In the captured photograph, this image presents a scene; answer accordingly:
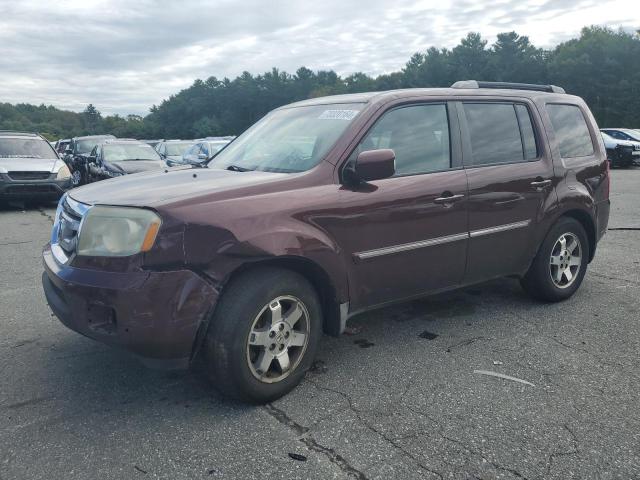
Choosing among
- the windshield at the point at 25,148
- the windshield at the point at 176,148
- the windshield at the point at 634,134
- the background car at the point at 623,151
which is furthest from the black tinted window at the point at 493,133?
the windshield at the point at 634,134

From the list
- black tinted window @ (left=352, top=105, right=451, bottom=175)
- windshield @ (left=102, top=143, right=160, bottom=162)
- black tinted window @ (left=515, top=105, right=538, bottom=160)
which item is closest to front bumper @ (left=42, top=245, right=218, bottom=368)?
black tinted window @ (left=352, top=105, right=451, bottom=175)

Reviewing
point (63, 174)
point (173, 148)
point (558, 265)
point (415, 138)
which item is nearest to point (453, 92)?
point (415, 138)

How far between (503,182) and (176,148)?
1681 centimetres

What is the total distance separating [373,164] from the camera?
3.26 m

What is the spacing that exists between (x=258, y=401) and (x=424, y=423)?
90cm

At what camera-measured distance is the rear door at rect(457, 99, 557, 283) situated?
161 inches

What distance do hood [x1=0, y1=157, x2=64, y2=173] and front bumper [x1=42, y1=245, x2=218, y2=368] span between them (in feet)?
31.6

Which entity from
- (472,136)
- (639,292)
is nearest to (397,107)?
(472,136)

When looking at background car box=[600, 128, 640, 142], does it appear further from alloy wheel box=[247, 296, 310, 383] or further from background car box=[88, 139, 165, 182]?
alloy wheel box=[247, 296, 310, 383]

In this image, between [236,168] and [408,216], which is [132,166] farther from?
[408,216]

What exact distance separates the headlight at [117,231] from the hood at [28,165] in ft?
31.4

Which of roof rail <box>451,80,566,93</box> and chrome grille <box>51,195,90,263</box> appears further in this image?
roof rail <box>451,80,566,93</box>

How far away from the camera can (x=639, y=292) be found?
16.9 ft

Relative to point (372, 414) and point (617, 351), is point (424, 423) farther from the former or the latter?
point (617, 351)
